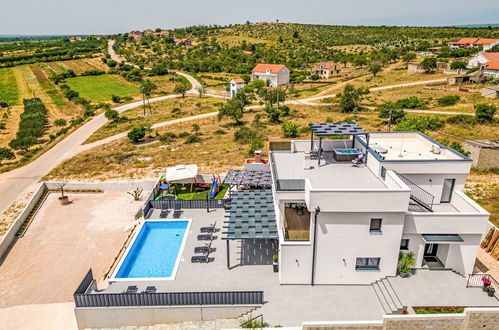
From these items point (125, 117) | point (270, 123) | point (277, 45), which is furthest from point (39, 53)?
point (270, 123)

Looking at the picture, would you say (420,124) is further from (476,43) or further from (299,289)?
(476,43)

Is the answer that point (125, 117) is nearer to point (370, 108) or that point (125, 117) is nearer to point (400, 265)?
point (370, 108)

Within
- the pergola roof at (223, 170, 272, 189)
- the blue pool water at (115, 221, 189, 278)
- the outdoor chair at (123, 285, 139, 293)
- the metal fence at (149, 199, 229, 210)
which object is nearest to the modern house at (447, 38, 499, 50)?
the pergola roof at (223, 170, 272, 189)

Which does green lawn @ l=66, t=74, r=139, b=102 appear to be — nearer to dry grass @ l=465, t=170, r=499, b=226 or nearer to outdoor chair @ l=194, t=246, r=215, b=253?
outdoor chair @ l=194, t=246, r=215, b=253

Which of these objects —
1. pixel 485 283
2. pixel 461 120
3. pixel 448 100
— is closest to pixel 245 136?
pixel 461 120

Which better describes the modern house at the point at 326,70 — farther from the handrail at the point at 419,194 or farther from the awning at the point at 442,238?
the awning at the point at 442,238

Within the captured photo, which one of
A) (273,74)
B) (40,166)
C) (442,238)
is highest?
(273,74)

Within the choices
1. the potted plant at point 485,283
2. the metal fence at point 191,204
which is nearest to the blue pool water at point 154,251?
the metal fence at point 191,204
